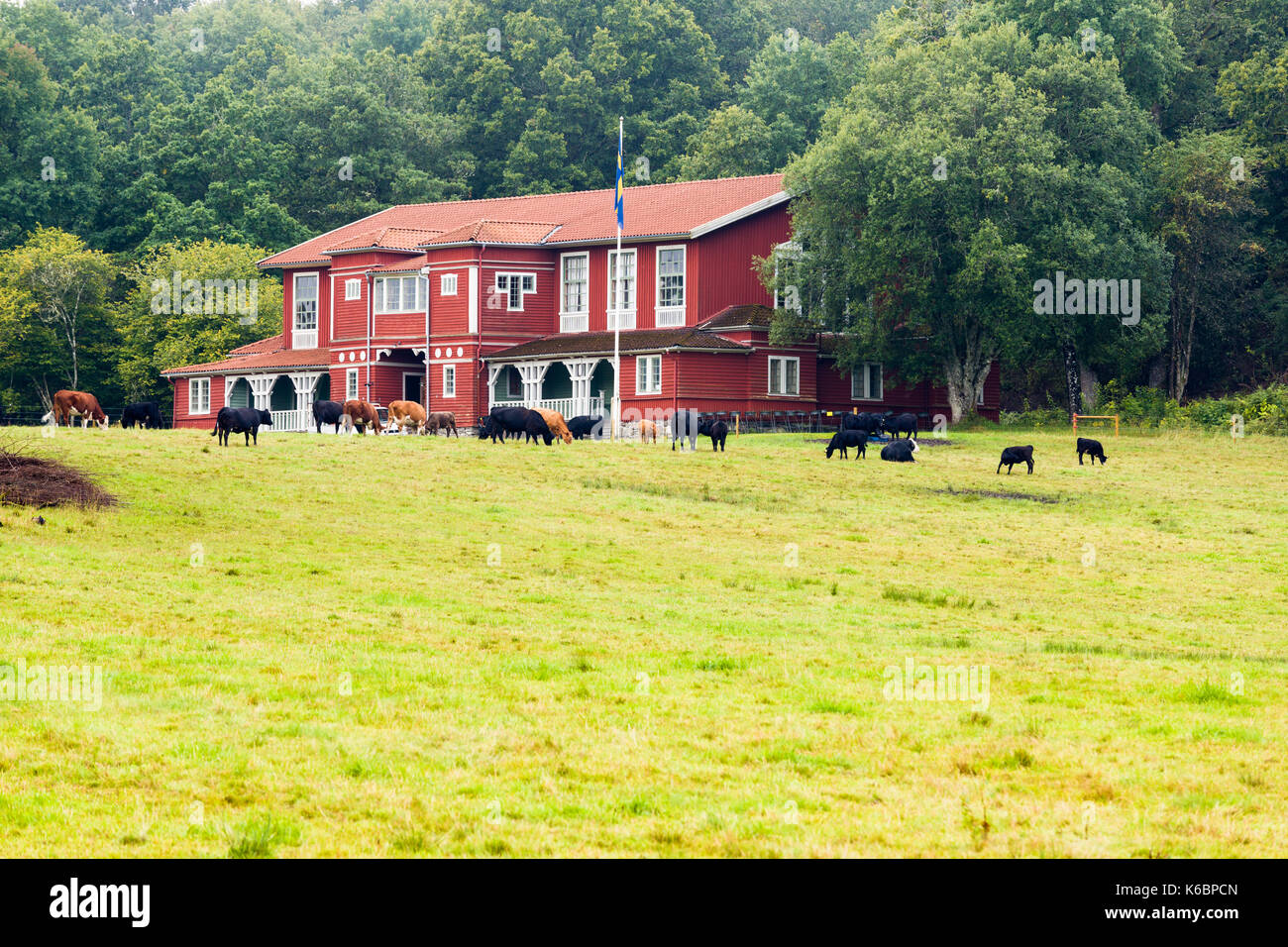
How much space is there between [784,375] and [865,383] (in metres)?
4.99

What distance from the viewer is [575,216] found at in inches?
2832

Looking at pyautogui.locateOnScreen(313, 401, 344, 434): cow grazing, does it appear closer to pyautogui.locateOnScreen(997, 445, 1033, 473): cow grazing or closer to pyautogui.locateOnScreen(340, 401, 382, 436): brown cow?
pyautogui.locateOnScreen(340, 401, 382, 436): brown cow

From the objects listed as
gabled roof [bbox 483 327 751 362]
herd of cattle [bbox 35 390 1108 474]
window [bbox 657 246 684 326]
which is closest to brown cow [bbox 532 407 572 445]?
herd of cattle [bbox 35 390 1108 474]

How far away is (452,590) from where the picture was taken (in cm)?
2353

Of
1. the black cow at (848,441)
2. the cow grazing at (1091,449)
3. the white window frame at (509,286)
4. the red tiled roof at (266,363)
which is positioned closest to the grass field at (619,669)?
the cow grazing at (1091,449)

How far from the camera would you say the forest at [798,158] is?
61312 mm

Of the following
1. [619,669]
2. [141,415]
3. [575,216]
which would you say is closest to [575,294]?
[575,216]

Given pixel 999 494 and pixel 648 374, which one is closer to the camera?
pixel 999 494

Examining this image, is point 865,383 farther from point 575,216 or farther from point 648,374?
point 575,216

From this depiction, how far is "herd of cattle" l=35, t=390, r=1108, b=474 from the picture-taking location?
150 ft

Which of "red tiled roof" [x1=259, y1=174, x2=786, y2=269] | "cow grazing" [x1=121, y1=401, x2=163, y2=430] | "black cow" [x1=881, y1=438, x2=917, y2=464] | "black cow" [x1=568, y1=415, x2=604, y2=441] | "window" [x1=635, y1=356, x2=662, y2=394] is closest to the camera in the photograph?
"black cow" [x1=881, y1=438, x2=917, y2=464]

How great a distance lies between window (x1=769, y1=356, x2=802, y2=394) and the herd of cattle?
A: 592 cm

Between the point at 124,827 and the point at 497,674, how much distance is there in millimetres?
6600
